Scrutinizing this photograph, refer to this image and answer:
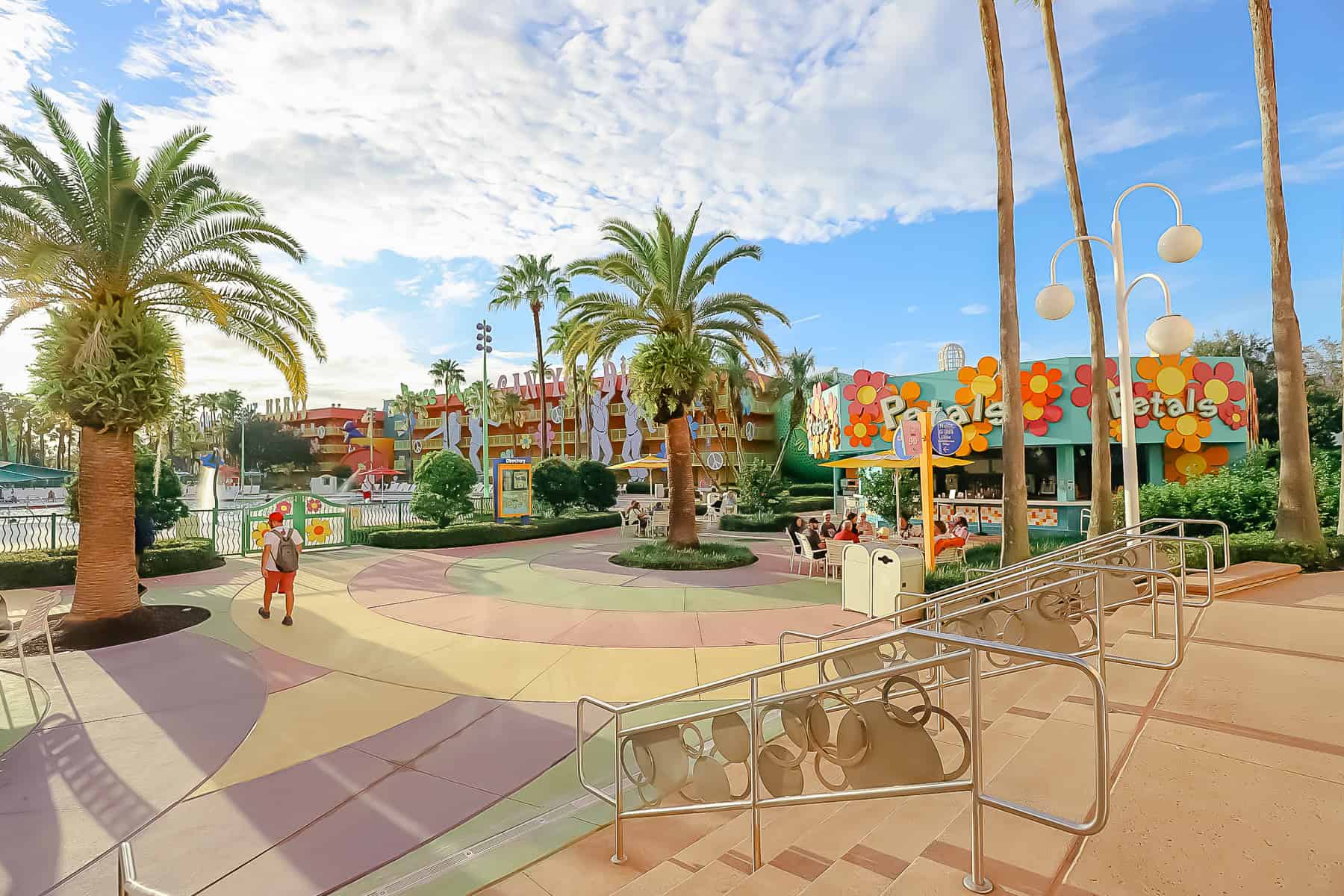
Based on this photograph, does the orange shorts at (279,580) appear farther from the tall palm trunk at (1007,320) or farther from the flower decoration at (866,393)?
the flower decoration at (866,393)

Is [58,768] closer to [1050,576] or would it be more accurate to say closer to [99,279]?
[99,279]

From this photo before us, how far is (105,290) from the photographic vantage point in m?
10.1

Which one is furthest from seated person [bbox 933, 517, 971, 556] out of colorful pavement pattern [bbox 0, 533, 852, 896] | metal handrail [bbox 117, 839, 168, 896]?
metal handrail [bbox 117, 839, 168, 896]

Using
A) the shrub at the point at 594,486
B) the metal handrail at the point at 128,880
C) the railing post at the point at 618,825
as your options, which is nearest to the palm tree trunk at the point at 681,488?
the shrub at the point at 594,486

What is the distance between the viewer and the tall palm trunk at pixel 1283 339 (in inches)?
404

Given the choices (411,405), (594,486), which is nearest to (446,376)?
(411,405)

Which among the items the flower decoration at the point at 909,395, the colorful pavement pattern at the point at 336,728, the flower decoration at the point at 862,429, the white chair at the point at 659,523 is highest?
the flower decoration at the point at 909,395

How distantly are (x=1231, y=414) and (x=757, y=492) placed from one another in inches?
638

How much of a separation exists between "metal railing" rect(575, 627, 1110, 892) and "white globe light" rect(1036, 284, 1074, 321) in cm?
865

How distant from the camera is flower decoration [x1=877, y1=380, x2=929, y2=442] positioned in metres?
23.6

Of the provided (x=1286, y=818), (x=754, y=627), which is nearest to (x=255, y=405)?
(x=754, y=627)

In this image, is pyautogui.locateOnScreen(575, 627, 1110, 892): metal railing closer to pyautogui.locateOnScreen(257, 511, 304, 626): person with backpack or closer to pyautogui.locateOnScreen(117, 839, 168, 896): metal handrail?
pyautogui.locateOnScreen(117, 839, 168, 896): metal handrail

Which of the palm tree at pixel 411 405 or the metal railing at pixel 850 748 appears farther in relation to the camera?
the palm tree at pixel 411 405

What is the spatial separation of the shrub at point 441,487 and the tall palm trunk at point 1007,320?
15838 mm
